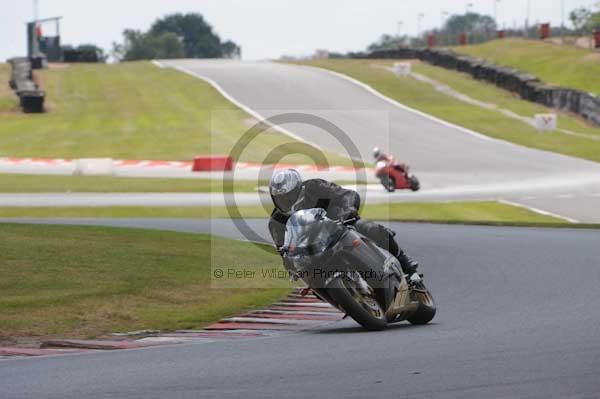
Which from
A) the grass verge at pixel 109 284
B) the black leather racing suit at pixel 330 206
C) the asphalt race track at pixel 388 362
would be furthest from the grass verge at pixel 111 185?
the black leather racing suit at pixel 330 206

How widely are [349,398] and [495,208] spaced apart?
77.1 ft

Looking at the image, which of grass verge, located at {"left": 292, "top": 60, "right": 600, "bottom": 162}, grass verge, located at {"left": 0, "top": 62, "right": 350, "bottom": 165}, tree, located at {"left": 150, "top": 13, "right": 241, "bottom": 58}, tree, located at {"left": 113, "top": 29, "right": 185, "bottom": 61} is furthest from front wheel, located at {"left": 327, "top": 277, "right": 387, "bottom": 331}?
tree, located at {"left": 150, "top": 13, "right": 241, "bottom": 58}

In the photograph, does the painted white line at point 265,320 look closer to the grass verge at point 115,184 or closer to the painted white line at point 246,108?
the grass verge at point 115,184

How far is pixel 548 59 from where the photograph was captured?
70.5 metres

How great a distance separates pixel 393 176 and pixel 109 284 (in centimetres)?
2202

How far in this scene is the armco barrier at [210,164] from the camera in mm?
42406

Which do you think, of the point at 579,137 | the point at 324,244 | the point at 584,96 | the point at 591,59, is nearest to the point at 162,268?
the point at 324,244

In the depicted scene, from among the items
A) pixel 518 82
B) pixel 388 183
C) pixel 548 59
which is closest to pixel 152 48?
pixel 548 59

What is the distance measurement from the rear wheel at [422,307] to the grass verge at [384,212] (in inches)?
612

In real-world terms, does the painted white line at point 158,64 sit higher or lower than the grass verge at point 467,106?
higher

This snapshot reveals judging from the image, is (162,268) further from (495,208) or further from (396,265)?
(495,208)

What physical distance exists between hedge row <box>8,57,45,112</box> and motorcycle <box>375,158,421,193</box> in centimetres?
2979

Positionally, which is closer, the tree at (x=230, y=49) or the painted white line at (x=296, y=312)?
the painted white line at (x=296, y=312)

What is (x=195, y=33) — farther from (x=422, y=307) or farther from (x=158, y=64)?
(x=422, y=307)
